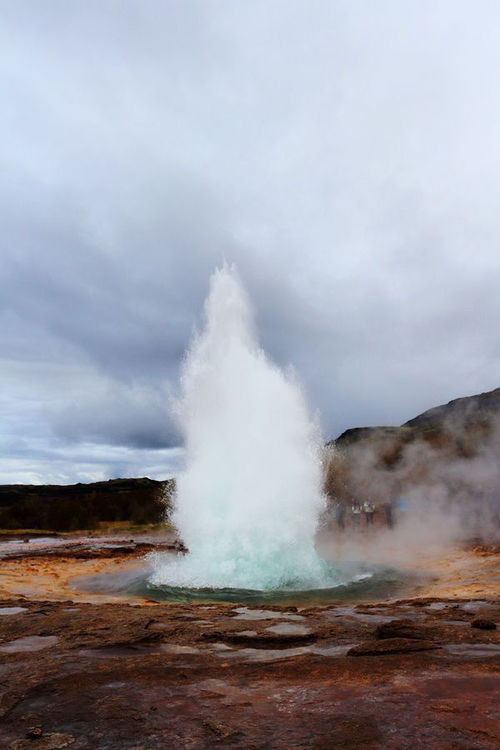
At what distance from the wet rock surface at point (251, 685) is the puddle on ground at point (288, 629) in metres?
0.02

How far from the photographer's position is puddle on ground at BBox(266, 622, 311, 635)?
4.87 metres

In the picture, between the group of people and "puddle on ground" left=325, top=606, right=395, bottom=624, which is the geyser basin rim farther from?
the group of people

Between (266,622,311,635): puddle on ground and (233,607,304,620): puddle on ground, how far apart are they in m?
0.53

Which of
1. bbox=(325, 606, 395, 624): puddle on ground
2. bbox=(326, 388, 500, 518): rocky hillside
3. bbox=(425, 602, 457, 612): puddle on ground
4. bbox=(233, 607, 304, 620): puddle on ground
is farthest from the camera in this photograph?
bbox=(326, 388, 500, 518): rocky hillside

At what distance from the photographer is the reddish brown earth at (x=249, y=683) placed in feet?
8.19

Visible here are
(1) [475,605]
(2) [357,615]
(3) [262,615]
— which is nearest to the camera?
(2) [357,615]

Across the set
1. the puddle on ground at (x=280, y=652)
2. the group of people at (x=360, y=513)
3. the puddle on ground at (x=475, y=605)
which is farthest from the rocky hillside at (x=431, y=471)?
the puddle on ground at (x=280, y=652)

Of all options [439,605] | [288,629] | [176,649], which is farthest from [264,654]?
[439,605]

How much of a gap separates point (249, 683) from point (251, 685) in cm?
5

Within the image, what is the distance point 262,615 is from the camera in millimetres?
6383

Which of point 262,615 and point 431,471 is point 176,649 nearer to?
point 262,615

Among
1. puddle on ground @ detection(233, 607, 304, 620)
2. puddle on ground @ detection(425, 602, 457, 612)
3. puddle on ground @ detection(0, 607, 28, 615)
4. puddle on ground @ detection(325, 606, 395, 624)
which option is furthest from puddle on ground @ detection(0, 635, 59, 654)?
puddle on ground @ detection(425, 602, 457, 612)

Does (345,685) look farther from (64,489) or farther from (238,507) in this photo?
(64,489)

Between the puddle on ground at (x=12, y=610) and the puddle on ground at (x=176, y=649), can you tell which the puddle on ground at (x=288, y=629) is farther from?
the puddle on ground at (x=12, y=610)
